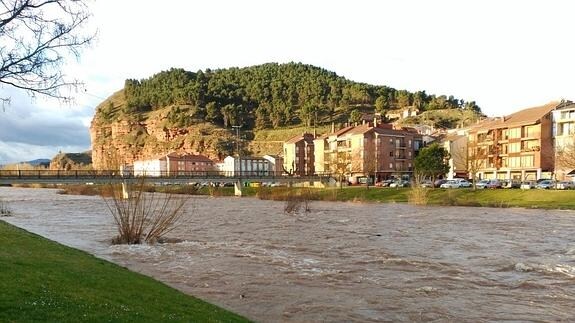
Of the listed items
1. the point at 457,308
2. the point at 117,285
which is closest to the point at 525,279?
the point at 457,308

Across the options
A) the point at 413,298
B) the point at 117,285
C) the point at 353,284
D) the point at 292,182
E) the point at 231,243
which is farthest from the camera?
the point at 292,182

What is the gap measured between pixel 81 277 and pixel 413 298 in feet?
31.9

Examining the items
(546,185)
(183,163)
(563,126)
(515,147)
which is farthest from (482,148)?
(183,163)

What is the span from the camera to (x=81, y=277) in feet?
42.8

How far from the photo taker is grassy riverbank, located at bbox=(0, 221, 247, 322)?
8.32m

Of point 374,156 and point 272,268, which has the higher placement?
point 374,156

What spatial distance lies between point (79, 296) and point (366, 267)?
14.0 metres

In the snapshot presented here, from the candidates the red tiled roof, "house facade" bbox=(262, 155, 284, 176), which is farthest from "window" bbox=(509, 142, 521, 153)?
"house facade" bbox=(262, 155, 284, 176)

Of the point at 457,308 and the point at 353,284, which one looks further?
the point at 353,284

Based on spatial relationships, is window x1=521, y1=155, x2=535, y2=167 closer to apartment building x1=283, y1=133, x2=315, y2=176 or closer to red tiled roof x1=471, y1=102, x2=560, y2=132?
red tiled roof x1=471, y1=102, x2=560, y2=132

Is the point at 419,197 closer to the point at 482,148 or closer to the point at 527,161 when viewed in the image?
the point at 482,148

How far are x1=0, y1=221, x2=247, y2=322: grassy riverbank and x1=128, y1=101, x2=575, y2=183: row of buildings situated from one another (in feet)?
219

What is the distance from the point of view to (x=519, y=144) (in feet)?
319

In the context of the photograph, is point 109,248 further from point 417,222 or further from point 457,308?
point 417,222
